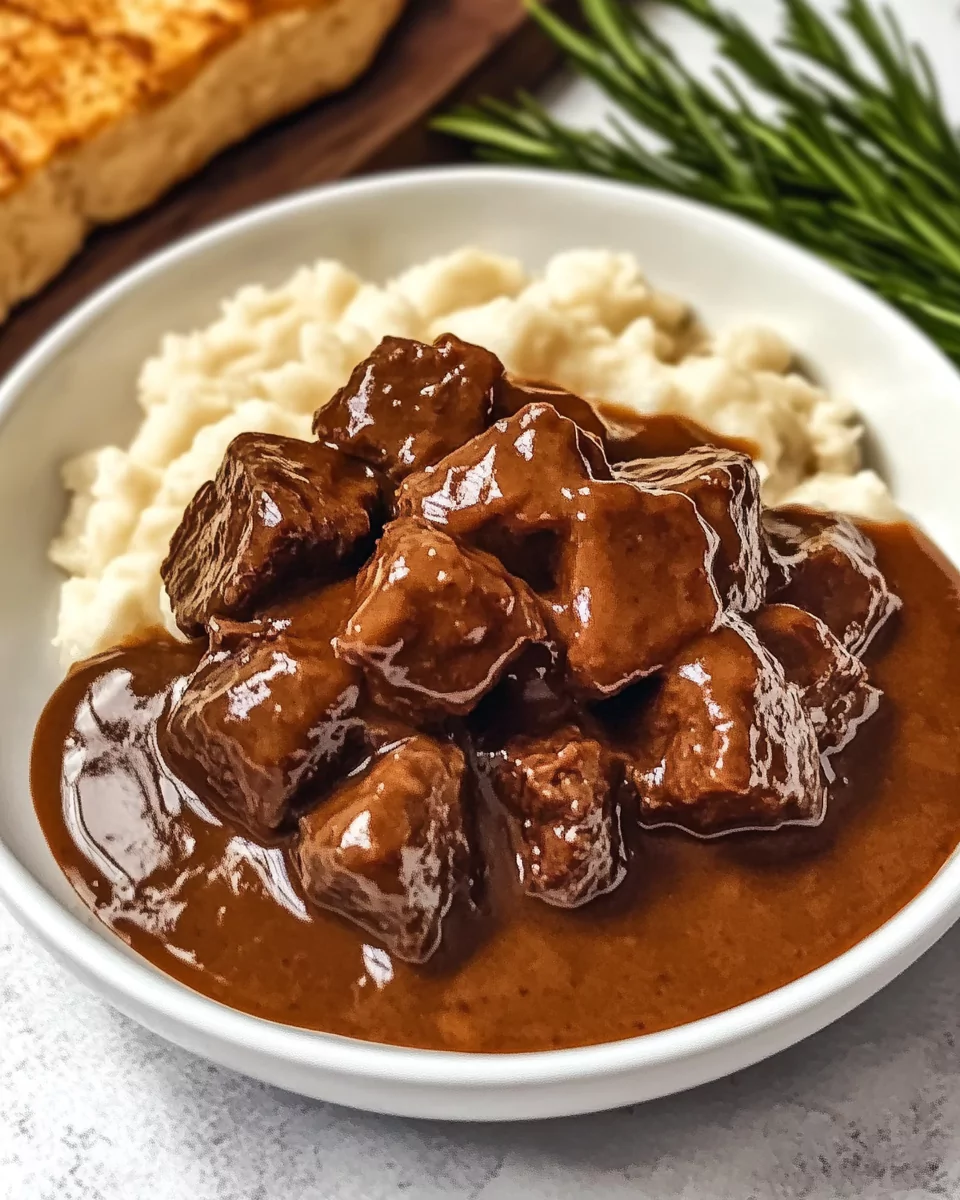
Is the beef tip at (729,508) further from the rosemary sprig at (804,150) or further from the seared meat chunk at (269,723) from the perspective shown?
the rosemary sprig at (804,150)

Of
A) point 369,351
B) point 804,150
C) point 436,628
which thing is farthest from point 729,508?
point 804,150

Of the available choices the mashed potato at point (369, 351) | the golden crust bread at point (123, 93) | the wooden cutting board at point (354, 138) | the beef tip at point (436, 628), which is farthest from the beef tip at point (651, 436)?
the golden crust bread at point (123, 93)

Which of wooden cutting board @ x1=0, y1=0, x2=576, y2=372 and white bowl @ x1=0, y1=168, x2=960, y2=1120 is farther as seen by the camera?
wooden cutting board @ x1=0, y1=0, x2=576, y2=372

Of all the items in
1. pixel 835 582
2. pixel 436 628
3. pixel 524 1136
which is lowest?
pixel 524 1136

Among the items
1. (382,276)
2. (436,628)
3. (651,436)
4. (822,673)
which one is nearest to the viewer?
(436,628)

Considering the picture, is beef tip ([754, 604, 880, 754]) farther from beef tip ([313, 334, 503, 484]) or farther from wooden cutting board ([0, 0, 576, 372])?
wooden cutting board ([0, 0, 576, 372])

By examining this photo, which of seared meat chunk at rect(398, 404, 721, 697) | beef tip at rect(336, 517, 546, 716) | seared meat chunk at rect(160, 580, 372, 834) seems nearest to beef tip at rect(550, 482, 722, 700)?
seared meat chunk at rect(398, 404, 721, 697)

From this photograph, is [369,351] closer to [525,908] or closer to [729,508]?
[729,508]

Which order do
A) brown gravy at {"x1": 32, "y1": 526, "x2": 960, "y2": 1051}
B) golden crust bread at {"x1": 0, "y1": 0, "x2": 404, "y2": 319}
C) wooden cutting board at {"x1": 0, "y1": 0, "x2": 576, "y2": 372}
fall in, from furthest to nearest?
wooden cutting board at {"x1": 0, "y1": 0, "x2": 576, "y2": 372}
golden crust bread at {"x1": 0, "y1": 0, "x2": 404, "y2": 319}
brown gravy at {"x1": 32, "y1": 526, "x2": 960, "y2": 1051}
